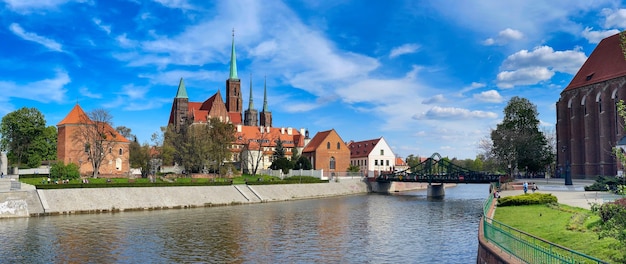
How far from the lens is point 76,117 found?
71.8 m

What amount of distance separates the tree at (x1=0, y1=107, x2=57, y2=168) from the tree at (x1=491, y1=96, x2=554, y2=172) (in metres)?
75.7

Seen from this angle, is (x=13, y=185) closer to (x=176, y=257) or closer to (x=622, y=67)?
(x=176, y=257)

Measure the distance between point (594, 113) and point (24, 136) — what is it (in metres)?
85.1

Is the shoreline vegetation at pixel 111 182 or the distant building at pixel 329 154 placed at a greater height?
the distant building at pixel 329 154

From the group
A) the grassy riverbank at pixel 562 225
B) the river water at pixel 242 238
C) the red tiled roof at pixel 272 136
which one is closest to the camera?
the grassy riverbank at pixel 562 225

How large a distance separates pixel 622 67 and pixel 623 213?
55.3 m

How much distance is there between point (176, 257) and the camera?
22156 mm

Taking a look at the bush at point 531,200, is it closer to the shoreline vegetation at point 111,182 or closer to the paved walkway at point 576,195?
the paved walkway at point 576,195

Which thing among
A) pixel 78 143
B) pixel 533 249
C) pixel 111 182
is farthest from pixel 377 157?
pixel 533 249

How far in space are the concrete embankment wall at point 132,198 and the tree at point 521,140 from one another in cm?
3473

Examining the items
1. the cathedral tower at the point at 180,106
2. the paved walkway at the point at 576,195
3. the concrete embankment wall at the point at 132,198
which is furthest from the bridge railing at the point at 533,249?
the cathedral tower at the point at 180,106

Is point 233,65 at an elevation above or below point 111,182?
above

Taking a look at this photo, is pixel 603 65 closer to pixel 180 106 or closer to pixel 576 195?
pixel 576 195

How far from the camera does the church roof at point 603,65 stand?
5716 centimetres
